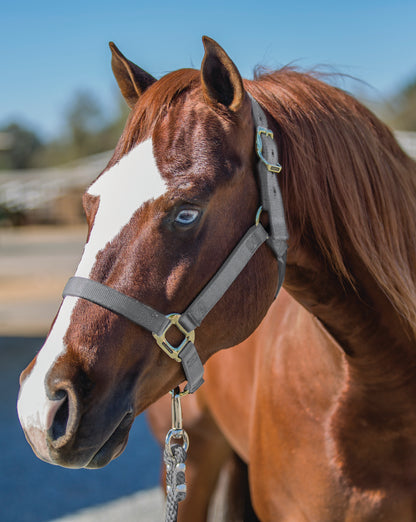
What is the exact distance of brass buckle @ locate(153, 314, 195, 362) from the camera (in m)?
1.12

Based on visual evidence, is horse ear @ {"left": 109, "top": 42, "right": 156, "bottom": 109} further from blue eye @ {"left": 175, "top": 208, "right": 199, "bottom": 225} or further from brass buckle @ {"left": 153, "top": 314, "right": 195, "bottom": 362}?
brass buckle @ {"left": 153, "top": 314, "right": 195, "bottom": 362}

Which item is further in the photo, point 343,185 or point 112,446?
point 343,185

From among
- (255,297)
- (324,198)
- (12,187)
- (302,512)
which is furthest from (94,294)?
(12,187)

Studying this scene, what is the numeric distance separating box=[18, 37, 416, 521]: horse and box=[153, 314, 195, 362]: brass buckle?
0.02 meters

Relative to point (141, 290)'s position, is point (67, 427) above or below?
below

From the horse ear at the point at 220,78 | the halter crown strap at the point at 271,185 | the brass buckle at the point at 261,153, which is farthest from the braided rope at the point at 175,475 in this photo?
the horse ear at the point at 220,78

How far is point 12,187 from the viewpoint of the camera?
29328 millimetres

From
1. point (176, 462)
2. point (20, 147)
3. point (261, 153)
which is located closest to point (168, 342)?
point (176, 462)

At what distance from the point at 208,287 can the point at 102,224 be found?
27 centimetres

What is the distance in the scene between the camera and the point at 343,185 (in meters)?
1.33

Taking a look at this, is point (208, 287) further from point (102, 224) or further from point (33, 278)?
point (33, 278)

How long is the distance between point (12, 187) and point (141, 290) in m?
30.6

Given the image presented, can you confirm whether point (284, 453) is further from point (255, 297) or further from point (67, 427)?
point (67, 427)

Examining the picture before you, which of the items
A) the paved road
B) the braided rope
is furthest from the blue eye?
the paved road
